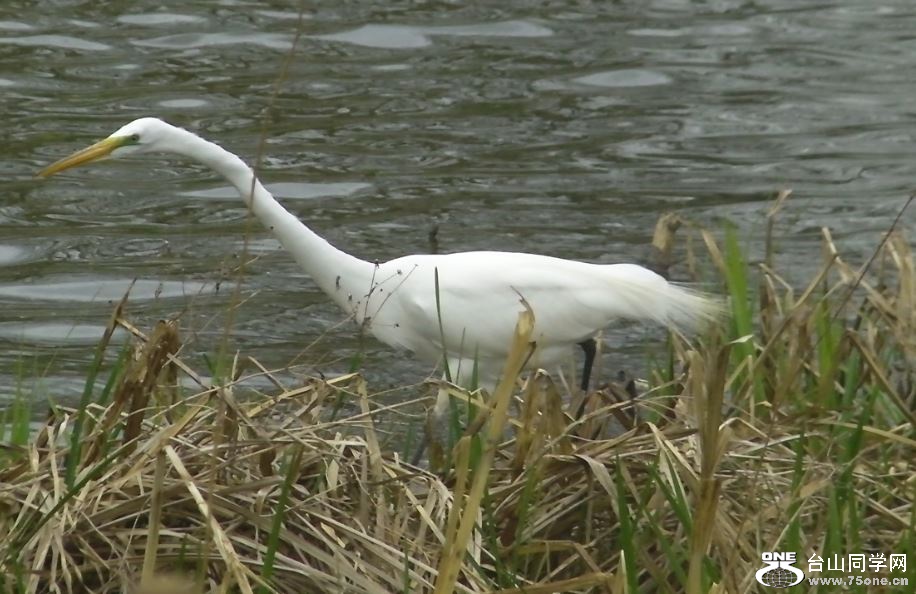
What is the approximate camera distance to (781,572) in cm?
253

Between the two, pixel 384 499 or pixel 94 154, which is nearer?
pixel 384 499

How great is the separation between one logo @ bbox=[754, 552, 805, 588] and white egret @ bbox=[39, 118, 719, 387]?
1.69 m

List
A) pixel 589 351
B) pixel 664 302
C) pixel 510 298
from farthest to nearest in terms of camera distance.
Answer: pixel 589 351 < pixel 510 298 < pixel 664 302

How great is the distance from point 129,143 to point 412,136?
3.80 meters

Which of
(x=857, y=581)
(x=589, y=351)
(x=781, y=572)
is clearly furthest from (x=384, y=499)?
(x=589, y=351)

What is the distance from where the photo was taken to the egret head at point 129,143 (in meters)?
3.95

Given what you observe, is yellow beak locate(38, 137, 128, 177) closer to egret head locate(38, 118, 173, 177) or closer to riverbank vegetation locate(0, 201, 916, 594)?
egret head locate(38, 118, 173, 177)

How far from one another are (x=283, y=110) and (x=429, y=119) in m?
0.74

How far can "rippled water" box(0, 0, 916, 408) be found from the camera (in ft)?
20.0

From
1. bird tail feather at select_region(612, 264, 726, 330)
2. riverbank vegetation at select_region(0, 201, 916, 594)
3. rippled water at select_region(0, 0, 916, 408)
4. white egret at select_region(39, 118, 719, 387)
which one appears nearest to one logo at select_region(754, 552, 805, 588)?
riverbank vegetation at select_region(0, 201, 916, 594)

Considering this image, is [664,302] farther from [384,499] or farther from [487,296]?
[384,499]

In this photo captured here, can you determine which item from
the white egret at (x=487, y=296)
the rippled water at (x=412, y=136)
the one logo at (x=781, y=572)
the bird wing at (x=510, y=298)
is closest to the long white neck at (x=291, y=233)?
the white egret at (x=487, y=296)

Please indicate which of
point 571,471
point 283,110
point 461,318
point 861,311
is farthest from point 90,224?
point 571,471

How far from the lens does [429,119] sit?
7.94 meters
